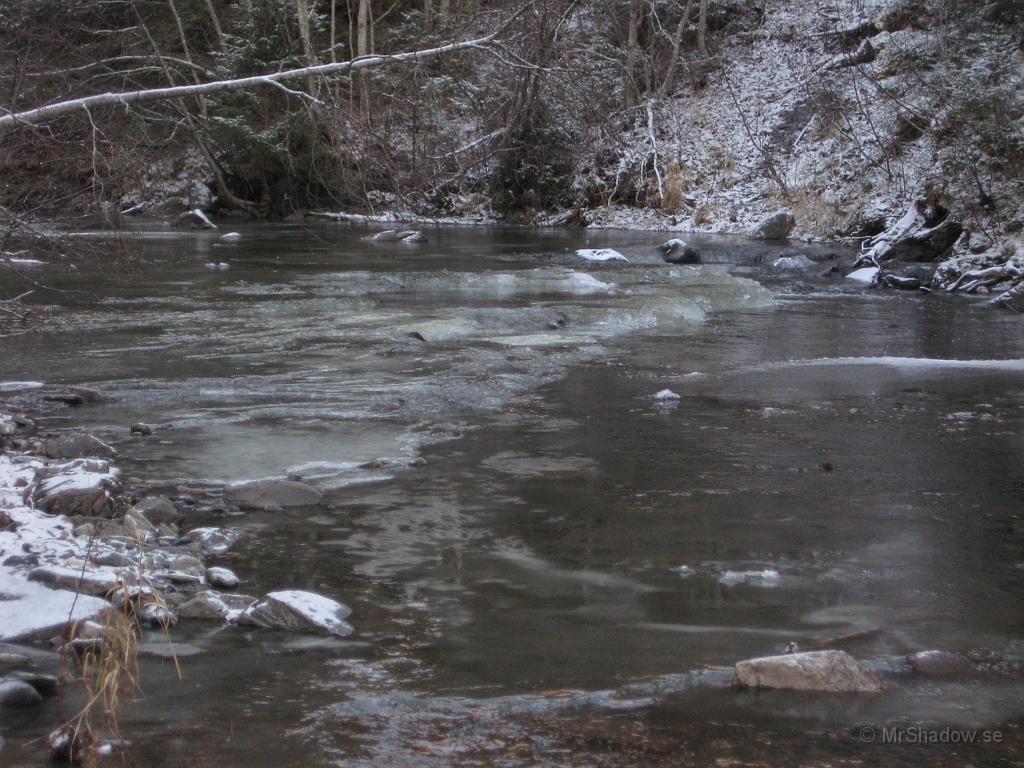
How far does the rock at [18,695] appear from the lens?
3.78 m

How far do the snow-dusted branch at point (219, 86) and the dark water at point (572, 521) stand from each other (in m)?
1.14

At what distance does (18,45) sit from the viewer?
27.0 feet

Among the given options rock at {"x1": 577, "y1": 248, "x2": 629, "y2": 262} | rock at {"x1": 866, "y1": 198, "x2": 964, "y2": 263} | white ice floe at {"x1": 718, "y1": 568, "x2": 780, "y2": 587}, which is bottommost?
rock at {"x1": 577, "y1": 248, "x2": 629, "y2": 262}

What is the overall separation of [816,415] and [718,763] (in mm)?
5595

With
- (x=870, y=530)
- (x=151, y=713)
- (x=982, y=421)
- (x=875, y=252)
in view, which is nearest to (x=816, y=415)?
(x=982, y=421)

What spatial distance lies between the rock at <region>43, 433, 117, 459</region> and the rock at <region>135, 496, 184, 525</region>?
1286 millimetres

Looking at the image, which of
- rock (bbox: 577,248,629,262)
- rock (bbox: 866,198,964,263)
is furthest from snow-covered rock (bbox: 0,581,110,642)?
rock (bbox: 866,198,964,263)

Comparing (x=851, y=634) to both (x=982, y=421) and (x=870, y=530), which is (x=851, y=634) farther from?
(x=982, y=421)

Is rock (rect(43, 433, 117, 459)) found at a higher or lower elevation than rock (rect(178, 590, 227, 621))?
Answer: lower

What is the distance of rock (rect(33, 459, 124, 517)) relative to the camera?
580 centimetres

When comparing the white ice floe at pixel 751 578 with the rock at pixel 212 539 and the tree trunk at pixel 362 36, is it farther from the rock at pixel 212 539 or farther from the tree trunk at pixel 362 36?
the tree trunk at pixel 362 36

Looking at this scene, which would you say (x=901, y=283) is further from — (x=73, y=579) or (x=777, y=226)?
(x=73, y=579)

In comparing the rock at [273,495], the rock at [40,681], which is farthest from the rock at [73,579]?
the rock at [273,495]

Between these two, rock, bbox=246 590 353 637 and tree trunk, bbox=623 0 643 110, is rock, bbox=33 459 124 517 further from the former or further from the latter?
tree trunk, bbox=623 0 643 110
